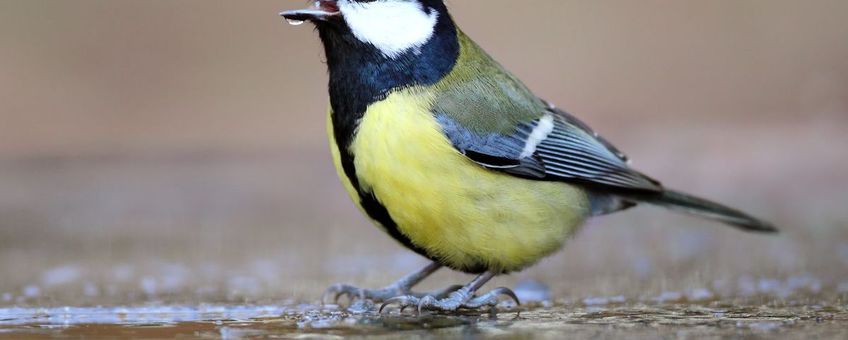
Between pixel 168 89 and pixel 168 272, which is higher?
pixel 168 89

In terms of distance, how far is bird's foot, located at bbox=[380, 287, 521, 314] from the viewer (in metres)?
3.88

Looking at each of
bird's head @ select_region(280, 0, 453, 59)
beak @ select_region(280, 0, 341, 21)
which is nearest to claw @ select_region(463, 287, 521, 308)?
bird's head @ select_region(280, 0, 453, 59)

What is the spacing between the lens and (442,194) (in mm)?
3883

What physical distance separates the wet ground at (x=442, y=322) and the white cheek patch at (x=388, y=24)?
889 mm

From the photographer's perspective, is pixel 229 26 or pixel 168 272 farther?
→ pixel 229 26

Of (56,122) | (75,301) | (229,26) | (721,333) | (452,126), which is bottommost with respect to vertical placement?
(721,333)

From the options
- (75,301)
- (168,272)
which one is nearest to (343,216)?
(168,272)

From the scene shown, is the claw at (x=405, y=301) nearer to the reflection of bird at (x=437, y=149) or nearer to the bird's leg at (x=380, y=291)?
the reflection of bird at (x=437, y=149)

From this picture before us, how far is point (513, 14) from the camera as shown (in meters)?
12.8

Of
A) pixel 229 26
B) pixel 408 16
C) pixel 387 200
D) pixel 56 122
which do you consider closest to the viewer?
pixel 387 200

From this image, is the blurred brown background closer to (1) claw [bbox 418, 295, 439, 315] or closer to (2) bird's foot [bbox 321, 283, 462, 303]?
(2) bird's foot [bbox 321, 283, 462, 303]

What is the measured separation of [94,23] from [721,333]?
1044 cm

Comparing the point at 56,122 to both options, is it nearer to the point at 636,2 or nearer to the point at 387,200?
the point at 636,2

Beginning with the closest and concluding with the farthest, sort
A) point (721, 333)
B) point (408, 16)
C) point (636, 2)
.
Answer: point (721, 333)
point (408, 16)
point (636, 2)
